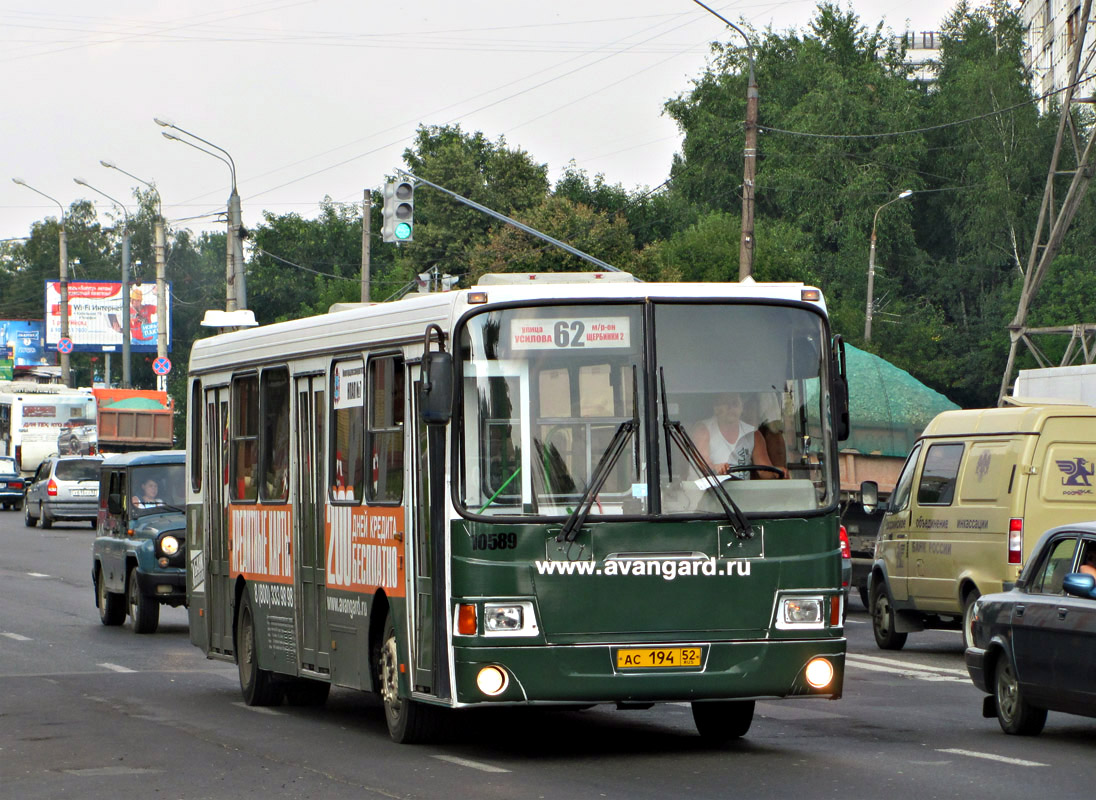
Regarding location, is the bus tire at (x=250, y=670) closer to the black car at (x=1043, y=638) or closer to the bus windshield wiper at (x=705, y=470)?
the bus windshield wiper at (x=705, y=470)

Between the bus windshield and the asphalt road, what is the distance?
55.6 inches

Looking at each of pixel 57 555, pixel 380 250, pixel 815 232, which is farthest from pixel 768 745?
pixel 380 250

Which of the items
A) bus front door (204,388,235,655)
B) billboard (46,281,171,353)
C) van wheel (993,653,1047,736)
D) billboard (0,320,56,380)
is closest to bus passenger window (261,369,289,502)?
bus front door (204,388,235,655)

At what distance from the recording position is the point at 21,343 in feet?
350

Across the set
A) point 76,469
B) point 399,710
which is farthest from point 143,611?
point 76,469

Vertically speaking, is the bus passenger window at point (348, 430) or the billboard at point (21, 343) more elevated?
the billboard at point (21, 343)

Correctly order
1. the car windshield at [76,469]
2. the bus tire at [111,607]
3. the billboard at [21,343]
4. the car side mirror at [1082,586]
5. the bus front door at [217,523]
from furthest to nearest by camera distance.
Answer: the billboard at [21,343], the car windshield at [76,469], the bus tire at [111,607], the bus front door at [217,523], the car side mirror at [1082,586]

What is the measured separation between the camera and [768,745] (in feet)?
37.0

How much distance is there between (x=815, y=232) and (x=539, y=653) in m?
68.7

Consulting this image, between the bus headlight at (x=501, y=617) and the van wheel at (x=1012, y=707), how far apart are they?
3.38m

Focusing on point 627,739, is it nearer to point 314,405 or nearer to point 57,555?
point 314,405

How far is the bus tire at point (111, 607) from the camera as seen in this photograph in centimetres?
2192

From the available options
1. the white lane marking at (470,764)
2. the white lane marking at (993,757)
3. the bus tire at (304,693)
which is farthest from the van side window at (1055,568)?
the bus tire at (304,693)

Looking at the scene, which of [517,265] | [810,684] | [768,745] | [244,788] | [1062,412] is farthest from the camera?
[517,265]
